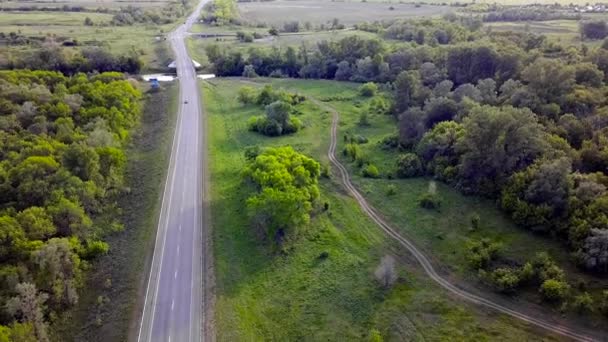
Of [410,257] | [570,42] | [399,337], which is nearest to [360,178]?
[410,257]

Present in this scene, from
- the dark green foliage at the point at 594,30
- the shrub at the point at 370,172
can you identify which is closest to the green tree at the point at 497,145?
the shrub at the point at 370,172

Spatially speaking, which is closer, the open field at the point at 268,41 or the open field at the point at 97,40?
the open field at the point at 97,40

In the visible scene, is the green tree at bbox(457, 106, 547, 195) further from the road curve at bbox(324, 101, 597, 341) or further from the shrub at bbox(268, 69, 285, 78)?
the shrub at bbox(268, 69, 285, 78)

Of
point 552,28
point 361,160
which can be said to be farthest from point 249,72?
point 552,28

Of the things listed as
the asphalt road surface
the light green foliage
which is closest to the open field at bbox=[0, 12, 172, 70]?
the asphalt road surface

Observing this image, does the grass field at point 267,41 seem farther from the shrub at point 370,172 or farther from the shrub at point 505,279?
the shrub at point 505,279
